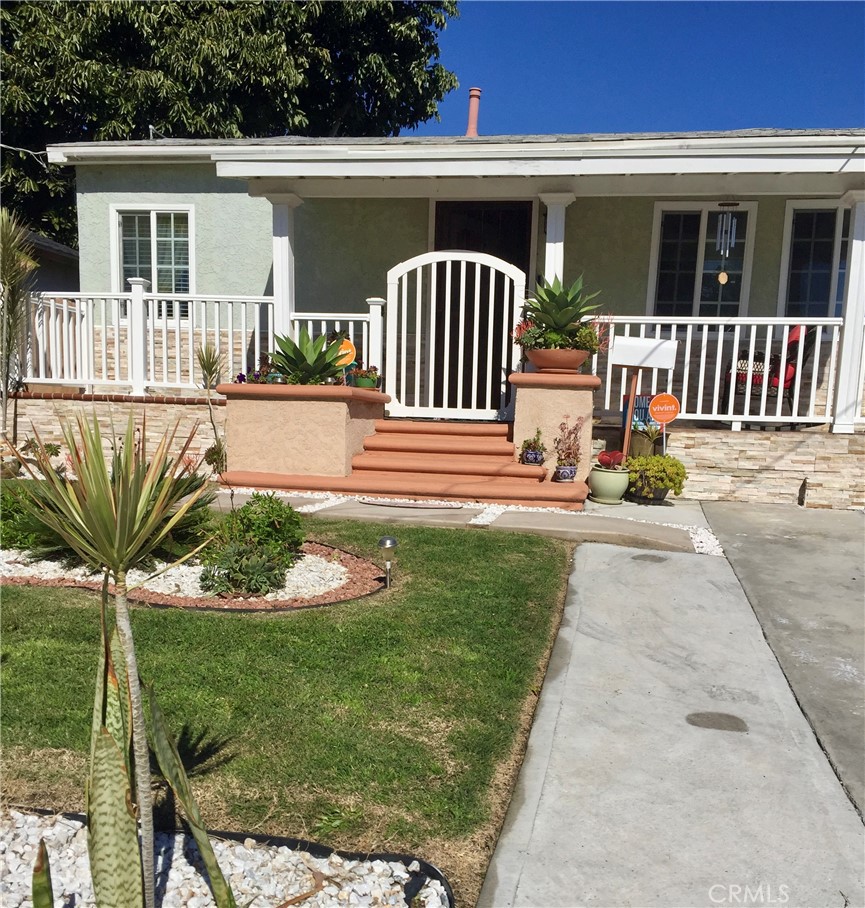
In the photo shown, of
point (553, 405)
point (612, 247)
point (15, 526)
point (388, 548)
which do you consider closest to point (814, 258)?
point (612, 247)

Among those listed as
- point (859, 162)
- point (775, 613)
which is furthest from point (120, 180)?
point (775, 613)

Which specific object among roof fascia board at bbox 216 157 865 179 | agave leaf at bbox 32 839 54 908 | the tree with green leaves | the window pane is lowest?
agave leaf at bbox 32 839 54 908

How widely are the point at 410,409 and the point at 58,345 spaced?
425cm

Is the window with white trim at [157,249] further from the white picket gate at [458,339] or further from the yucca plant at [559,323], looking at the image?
the yucca plant at [559,323]

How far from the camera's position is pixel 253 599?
4410 millimetres

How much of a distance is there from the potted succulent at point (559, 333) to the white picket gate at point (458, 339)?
586 millimetres

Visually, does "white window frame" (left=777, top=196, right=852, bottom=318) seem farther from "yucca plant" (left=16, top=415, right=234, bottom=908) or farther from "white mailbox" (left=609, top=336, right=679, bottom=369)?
"yucca plant" (left=16, top=415, right=234, bottom=908)

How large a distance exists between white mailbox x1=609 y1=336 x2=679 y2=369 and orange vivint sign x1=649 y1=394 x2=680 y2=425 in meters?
0.32

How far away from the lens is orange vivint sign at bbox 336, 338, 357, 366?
8055mm

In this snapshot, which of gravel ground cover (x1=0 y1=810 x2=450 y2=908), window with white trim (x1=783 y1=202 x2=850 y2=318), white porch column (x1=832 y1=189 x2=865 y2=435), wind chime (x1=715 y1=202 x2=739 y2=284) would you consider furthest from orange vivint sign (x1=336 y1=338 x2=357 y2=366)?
gravel ground cover (x1=0 y1=810 x2=450 y2=908)

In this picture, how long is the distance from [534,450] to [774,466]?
98.9 inches

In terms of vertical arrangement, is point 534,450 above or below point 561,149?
below

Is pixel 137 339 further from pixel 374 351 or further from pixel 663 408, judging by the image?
pixel 663 408

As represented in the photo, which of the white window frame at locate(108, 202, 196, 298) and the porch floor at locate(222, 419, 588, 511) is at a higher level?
the white window frame at locate(108, 202, 196, 298)
